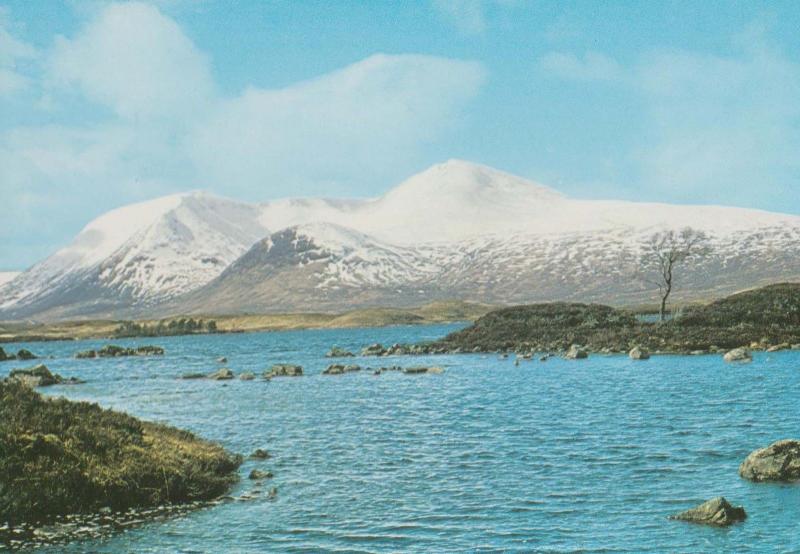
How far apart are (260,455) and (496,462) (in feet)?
39.7

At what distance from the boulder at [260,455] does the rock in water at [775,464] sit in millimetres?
22355

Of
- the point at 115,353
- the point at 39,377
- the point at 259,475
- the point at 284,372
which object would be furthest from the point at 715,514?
the point at 115,353

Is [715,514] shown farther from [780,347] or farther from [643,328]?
[643,328]

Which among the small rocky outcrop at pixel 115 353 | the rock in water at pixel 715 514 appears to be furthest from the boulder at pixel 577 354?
the small rocky outcrop at pixel 115 353

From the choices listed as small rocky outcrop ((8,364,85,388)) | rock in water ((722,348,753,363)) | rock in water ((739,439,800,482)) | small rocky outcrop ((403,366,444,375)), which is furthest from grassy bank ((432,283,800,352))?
rock in water ((739,439,800,482))

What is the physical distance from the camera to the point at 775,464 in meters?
34.7

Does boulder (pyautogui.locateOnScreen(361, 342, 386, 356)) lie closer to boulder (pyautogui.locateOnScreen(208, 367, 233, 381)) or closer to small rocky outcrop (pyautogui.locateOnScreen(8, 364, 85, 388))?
boulder (pyautogui.locateOnScreen(208, 367, 233, 381))

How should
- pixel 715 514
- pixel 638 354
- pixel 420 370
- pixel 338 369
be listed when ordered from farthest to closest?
pixel 338 369 < pixel 638 354 < pixel 420 370 < pixel 715 514

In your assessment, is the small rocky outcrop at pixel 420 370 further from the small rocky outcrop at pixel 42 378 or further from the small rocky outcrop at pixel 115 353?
the small rocky outcrop at pixel 115 353

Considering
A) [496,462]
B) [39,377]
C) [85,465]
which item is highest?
[85,465]

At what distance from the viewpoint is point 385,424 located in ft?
181

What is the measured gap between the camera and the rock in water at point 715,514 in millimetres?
28516

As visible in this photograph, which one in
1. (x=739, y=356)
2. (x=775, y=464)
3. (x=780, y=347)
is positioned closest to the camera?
(x=775, y=464)

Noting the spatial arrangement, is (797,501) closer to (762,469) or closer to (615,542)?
(762,469)
